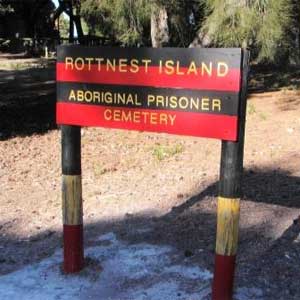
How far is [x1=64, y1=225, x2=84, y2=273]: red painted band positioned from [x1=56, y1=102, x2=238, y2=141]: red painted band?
693mm

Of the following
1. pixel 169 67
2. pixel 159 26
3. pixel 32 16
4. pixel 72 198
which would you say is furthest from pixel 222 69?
pixel 32 16

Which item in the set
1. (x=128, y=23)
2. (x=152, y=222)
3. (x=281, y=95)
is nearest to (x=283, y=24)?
(x=128, y=23)

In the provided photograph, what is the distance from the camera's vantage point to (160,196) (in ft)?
18.7

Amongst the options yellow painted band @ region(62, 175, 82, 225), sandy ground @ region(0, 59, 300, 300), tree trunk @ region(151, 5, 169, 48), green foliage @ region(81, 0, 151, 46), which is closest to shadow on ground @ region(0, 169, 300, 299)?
sandy ground @ region(0, 59, 300, 300)

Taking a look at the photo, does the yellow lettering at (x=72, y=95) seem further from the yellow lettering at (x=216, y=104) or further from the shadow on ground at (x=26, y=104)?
the shadow on ground at (x=26, y=104)

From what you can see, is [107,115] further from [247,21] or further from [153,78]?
[247,21]

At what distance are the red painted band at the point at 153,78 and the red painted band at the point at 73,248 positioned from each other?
0.95 metres

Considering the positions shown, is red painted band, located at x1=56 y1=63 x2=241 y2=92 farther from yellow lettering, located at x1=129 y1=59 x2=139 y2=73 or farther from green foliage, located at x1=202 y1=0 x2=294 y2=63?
green foliage, located at x1=202 y1=0 x2=294 y2=63

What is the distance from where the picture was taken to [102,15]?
8.80 m

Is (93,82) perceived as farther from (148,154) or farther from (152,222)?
(148,154)

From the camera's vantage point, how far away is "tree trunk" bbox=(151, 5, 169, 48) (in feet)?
27.8

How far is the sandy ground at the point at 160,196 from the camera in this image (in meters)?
4.27

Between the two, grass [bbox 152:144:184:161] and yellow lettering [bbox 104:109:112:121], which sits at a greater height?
yellow lettering [bbox 104:109:112:121]

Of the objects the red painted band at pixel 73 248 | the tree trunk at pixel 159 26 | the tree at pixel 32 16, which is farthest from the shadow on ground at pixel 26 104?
the tree at pixel 32 16
